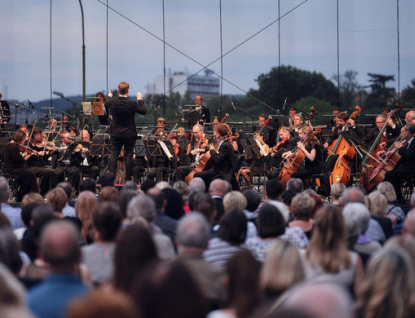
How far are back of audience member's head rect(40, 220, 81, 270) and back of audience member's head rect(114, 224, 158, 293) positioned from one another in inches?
11.2

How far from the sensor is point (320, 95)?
24547 mm

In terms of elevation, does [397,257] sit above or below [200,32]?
below

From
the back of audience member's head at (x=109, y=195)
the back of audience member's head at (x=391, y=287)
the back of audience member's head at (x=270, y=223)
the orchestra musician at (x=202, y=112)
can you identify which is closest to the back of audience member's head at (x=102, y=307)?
the back of audience member's head at (x=391, y=287)

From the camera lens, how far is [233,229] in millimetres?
4598

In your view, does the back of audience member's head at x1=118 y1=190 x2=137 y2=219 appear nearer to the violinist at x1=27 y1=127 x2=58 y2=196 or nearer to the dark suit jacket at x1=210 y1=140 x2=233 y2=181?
the dark suit jacket at x1=210 y1=140 x2=233 y2=181

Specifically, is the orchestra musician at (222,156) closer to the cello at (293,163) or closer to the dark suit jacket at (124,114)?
the cello at (293,163)

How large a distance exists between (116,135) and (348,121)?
3.81 m

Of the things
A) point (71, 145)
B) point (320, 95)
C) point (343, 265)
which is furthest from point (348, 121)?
point (320, 95)

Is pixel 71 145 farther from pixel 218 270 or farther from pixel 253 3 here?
pixel 253 3

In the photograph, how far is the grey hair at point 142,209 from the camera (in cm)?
515

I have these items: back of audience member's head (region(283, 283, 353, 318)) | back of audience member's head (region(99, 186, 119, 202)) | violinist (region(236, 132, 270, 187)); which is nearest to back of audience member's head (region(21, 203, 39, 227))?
back of audience member's head (region(99, 186, 119, 202))

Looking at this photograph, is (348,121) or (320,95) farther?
(320,95)

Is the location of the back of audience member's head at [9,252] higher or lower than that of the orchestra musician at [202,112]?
lower

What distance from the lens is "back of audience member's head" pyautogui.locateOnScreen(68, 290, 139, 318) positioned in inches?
81.4
